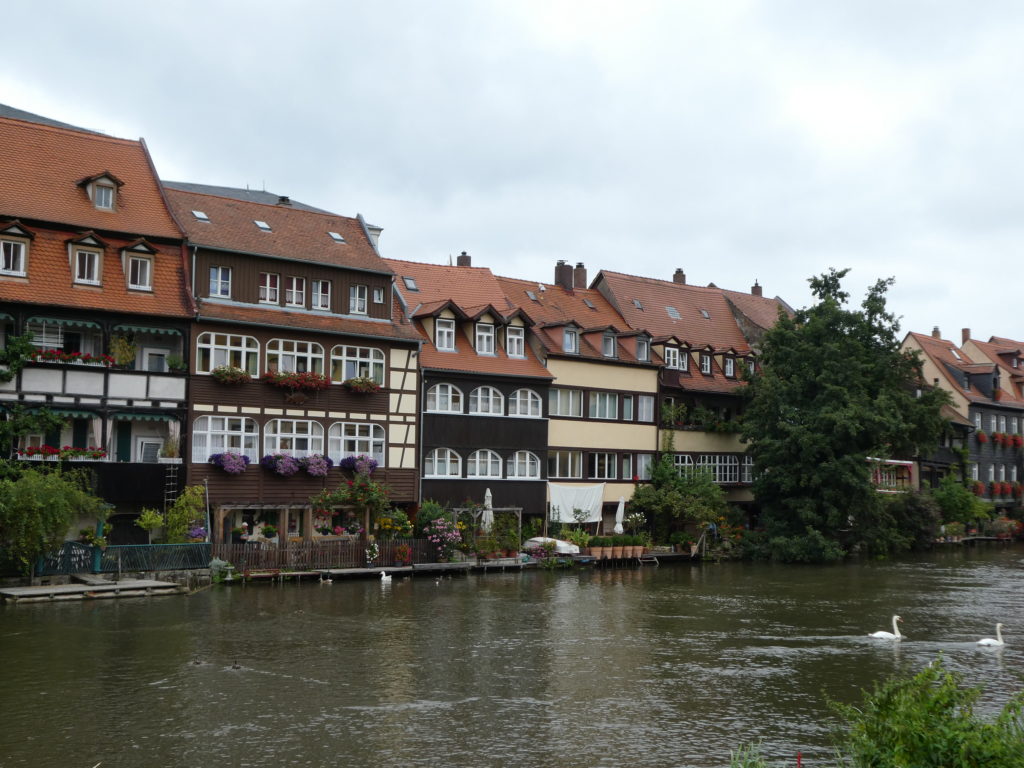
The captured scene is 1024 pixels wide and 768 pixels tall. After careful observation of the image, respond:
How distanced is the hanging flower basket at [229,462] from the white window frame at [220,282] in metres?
5.76

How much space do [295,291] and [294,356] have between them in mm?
2567

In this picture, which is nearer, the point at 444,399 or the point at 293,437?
the point at 293,437

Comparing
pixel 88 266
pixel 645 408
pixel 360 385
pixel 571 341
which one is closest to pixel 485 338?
pixel 571 341

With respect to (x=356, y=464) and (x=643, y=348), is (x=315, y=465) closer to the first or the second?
(x=356, y=464)

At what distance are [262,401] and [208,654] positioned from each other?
16.7 meters

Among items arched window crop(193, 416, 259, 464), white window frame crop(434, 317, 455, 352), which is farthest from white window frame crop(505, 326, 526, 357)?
arched window crop(193, 416, 259, 464)

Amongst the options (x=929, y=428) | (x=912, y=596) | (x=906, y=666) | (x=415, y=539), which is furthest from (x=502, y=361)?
(x=906, y=666)

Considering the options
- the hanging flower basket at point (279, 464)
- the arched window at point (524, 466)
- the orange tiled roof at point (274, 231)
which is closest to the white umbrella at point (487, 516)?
the arched window at point (524, 466)

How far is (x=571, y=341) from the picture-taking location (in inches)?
1914

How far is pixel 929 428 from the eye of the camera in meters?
52.5

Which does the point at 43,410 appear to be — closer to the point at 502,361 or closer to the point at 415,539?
the point at 415,539

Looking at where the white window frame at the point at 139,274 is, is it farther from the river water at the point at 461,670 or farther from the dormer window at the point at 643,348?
the dormer window at the point at 643,348

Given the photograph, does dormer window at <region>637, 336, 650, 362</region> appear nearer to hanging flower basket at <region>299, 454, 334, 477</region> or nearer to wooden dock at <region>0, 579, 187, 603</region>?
hanging flower basket at <region>299, 454, 334, 477</region>

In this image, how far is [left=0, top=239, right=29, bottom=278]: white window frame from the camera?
34.2m
